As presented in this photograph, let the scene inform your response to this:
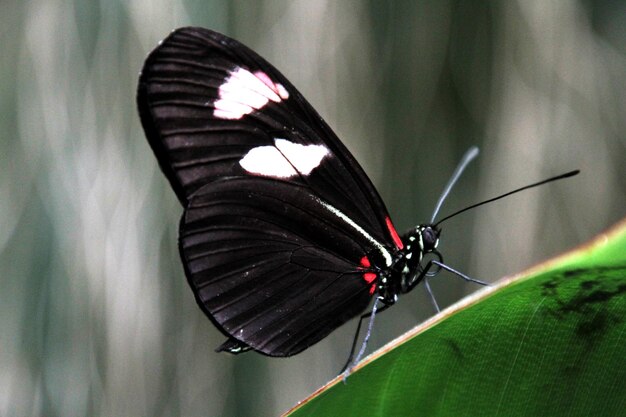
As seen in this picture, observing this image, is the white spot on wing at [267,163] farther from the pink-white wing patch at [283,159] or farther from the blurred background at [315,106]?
the blurred background at [315,106]

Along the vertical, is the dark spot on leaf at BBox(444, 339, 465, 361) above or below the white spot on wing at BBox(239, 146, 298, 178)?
below

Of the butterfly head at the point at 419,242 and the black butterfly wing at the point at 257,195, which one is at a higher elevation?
the black butterfly wing at the point at 257,195

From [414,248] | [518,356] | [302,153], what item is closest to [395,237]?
[414,248]

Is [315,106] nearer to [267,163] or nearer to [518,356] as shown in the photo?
[267,163]

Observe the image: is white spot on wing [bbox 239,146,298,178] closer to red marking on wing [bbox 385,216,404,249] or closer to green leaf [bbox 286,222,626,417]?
red marking on wing [bbox 385,216,404,249]

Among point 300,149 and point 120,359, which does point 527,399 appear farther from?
point 120,359

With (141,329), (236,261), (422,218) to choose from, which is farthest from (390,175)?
(236,261)

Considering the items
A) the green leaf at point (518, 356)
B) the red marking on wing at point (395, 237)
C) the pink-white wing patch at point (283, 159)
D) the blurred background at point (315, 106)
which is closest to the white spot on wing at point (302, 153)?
the pink-white wing patch at point (283, 159)

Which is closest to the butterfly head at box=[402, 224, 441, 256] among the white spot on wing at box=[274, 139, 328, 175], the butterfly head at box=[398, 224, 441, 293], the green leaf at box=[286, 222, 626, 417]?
the butterfly head at box=[398, 224, 441, 293]
